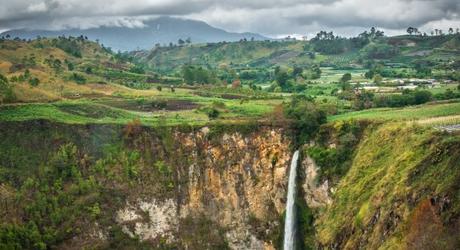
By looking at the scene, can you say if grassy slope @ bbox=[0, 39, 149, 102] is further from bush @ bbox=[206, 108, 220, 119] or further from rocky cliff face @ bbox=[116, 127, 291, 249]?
rocky cliff face @ bbox=[116, 127, 291, 249]

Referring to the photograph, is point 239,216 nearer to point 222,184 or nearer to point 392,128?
point 222,184

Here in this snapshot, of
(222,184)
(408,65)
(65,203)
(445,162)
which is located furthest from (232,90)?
(445,162)

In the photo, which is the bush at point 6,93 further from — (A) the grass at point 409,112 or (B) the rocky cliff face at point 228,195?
(A) the grass at point 409,112

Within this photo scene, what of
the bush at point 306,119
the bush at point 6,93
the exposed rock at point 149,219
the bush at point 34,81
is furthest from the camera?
the bush at point 34,81

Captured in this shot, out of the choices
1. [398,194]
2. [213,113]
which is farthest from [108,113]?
[398,194]

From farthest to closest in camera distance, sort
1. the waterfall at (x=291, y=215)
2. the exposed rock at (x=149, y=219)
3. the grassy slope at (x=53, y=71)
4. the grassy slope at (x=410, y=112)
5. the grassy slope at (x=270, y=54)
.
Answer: the grassy slope at (x=270, y=54)
the grassy slope at (x=53, y=71)
the exposed rock at (x=149, y=219)
the waterfall at (x=291, y=215)
the grassy slope at (x=410, y=112)

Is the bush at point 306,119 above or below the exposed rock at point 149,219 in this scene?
above

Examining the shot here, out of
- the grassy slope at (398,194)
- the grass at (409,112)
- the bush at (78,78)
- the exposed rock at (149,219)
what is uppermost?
the bush at (78,78)

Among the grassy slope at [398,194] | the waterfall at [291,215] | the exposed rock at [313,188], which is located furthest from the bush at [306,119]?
the grassy slope at [398,194]
